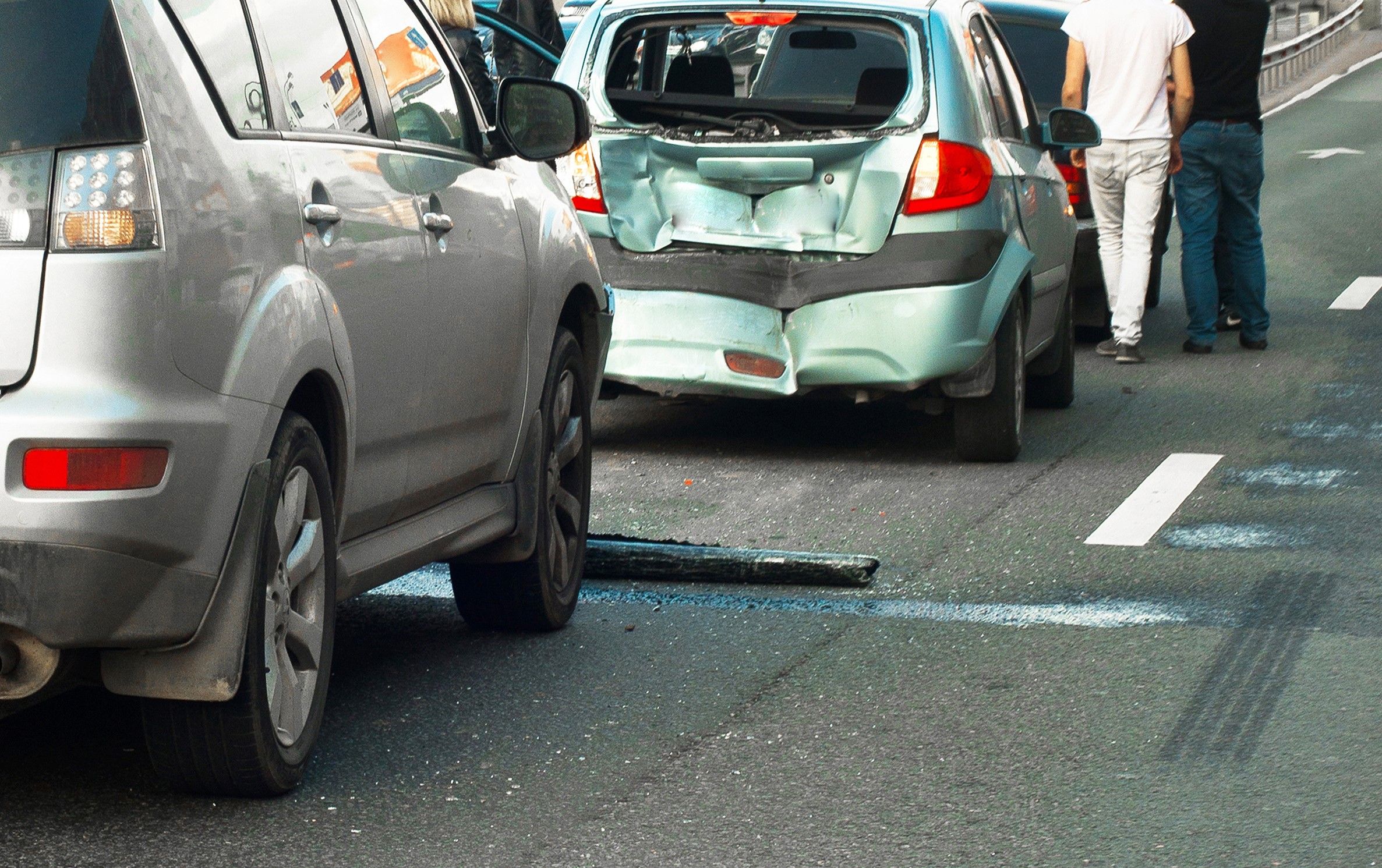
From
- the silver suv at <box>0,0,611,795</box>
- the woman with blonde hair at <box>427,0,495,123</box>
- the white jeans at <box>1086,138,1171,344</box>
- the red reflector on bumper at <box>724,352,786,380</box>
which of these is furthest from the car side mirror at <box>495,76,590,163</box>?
the white jeans at <box>1086,138,1171,344</box>

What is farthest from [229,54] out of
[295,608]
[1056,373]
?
[1056,373]

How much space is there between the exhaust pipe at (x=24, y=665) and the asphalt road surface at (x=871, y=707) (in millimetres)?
309

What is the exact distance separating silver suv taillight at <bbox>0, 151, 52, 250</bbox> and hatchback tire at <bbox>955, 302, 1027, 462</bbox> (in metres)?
5.52

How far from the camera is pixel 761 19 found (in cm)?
863

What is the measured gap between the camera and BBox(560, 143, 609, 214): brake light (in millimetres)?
8719

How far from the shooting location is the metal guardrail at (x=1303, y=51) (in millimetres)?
39125

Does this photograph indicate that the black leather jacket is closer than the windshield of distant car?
Yes

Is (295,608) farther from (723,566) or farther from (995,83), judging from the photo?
(995,83)

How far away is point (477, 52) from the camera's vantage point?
32.5 ft

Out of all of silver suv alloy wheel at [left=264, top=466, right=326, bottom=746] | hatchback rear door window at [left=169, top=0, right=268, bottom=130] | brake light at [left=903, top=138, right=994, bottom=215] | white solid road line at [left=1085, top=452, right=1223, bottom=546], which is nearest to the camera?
hatchback rear door window at [left=169, top=0, right=268, bottom=130]

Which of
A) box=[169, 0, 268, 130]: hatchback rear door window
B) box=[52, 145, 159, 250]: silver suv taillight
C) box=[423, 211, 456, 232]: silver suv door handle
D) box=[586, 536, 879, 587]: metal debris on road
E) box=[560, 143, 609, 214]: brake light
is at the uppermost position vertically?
box=[169, 0, 268, 130]: hatchback rear door window

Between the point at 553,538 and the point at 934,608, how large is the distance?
44.1 inches

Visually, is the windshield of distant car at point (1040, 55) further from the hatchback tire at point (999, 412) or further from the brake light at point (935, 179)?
the brake light at point (935, 179)

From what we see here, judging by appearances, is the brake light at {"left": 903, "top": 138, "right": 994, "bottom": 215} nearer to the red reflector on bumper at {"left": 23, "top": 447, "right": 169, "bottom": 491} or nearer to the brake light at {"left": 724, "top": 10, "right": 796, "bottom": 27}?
the brake light at {"left": 724, "top": 10, "right": 796, "bottom": 27}
